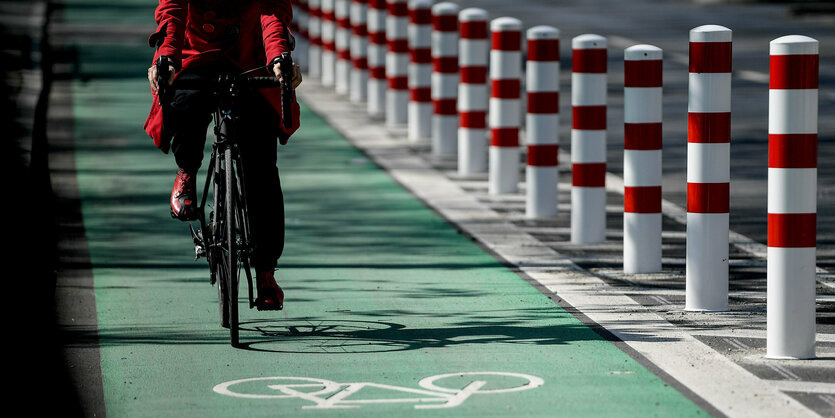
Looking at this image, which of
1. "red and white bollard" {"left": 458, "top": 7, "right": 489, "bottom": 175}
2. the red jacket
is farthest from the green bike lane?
"red and white bollard" {"left": 458, "top": 7, "right": 489, "bottom": 175}

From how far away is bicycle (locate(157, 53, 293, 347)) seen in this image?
6.76 meters

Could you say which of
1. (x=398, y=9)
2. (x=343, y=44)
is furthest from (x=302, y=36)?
(x=398, y=9)

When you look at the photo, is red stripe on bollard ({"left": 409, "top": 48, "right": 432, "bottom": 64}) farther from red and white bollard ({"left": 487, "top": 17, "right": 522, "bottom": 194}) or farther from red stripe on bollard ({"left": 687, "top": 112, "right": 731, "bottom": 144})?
red stripe on bollard ({"left": 687, "top": 112, "right": 731, "bottom": 144})

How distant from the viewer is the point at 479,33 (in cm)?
1267

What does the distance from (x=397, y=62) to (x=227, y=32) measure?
9.01 metres

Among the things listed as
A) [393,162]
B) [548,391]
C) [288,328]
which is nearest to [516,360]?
[548,391]

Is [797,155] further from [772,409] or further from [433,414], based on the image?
[433,414]

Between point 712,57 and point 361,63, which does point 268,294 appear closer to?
point 712,57

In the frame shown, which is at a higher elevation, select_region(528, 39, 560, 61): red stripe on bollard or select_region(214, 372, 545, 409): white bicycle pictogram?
select_region(528, 39, 560, 61): red stripe on bollard

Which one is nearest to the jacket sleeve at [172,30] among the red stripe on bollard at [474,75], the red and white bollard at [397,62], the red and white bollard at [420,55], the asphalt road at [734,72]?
the asphalt road at [734,72]

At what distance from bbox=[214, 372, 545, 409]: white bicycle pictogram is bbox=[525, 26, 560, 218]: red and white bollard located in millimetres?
4371

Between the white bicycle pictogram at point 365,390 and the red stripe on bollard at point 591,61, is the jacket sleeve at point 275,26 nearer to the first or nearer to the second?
the white bicycle pictogram at point 365,390

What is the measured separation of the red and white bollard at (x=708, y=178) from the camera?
7426 millimetres

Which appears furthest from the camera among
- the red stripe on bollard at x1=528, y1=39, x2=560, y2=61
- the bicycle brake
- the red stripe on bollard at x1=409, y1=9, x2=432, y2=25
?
the red stripe on bollard at x1=409, y1=9, x2=432, y2=25
